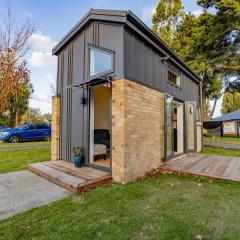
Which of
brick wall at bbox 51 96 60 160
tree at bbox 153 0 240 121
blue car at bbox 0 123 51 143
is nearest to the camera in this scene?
brick wall at bbox 51 96 60 160

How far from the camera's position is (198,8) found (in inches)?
658

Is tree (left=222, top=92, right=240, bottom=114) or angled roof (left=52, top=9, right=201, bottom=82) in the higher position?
tree (left=222, top=92, right=240, bottom=114)

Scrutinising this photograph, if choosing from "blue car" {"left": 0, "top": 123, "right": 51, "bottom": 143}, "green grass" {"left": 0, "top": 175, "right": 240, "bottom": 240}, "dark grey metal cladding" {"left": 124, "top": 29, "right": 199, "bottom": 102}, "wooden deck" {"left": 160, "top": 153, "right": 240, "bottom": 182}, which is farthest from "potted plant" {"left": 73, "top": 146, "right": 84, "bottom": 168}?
"blue car" {"left": 0, "top": 123, "right": 51, "bottom": 143}

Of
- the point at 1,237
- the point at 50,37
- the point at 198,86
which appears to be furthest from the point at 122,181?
the point at 50,37

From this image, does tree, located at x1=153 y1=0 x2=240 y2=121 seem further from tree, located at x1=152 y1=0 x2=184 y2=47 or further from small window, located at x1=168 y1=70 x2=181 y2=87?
small window, located at x1=168 y1=70 x2=181 y2=87

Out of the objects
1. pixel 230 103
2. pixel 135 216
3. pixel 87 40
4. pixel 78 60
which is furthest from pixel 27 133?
pixel 230 103

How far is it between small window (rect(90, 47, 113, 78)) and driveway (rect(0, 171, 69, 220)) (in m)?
3.18

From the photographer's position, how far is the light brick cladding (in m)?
4.55

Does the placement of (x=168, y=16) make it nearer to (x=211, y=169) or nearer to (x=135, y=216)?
(x=211, y=169)

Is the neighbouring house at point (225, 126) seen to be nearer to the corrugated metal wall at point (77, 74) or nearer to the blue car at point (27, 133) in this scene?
the blue car at point (27, 133)

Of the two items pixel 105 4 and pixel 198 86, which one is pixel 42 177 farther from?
pixel 198 86

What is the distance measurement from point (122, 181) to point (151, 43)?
158 inches

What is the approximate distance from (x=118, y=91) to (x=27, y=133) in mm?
12701

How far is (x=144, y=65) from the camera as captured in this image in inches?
216
